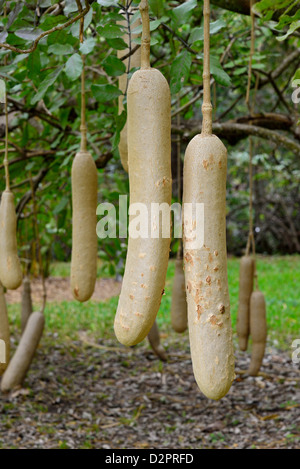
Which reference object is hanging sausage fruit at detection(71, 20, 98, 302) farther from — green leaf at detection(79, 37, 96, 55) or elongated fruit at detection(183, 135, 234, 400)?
elongated fruit at detection(183, 135, 234, 400)

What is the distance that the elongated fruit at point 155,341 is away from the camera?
3102mm

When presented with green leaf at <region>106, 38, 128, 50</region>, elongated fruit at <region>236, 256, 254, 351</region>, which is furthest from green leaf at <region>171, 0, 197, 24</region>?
elongated fruit at <region>236, 256, 254, 351</region>

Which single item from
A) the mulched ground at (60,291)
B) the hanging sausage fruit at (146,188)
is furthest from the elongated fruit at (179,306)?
the mulched ground at (60,291)

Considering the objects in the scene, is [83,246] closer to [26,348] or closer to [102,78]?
[102,78]

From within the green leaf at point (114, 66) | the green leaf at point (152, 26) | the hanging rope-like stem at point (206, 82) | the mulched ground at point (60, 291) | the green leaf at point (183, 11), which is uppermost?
the green leaf at point (183, 11)

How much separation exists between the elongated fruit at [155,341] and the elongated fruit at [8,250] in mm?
1816

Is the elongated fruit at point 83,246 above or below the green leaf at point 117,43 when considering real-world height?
below

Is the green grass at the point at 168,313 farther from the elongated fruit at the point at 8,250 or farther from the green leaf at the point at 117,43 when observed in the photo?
the green leaf at the point at 117,43

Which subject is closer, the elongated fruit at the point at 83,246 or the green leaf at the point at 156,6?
the elongated fruit at the point at 83,246

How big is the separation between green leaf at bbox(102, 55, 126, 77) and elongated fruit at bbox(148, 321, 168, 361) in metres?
1.98

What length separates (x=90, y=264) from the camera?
1.04 metres

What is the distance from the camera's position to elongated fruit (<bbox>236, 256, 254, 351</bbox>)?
2021 mm
